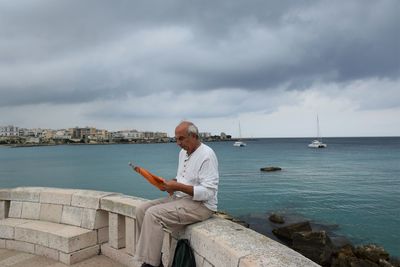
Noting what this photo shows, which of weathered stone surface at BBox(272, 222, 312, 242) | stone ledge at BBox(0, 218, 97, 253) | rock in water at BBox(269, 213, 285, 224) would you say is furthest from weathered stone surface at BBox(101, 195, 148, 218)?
rock in water at BBox(269, 213, 285, 224)

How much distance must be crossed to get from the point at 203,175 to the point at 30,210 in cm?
354

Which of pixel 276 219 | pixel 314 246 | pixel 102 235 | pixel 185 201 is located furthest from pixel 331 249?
pixel 185 201

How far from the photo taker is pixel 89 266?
13.7 feet

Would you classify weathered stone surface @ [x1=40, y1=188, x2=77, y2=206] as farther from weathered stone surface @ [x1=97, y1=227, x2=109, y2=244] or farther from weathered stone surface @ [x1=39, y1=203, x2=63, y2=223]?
weathered stone surface @ [x1=97, y1=227, x2=109, y2=244]

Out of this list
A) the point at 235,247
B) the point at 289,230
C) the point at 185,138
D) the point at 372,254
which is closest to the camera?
the point at 235,247

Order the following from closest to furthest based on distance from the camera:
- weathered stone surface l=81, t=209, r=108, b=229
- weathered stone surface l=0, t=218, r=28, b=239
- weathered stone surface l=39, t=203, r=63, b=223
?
weathered stone surface l=81, t=209, r=108, b=229
weathered stone surface l=0, t=218, r=28, b=239
weathered stone surface l=39, t=203, r=63, b=223

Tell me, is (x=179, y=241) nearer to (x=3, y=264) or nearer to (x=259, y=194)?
(x=3, y=264)

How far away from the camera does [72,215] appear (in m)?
4.73

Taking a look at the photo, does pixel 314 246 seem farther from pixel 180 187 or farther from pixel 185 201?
pixel 180 187

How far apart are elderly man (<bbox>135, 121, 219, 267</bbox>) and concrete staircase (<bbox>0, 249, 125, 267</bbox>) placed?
1.28m

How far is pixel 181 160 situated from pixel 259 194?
23.4 m

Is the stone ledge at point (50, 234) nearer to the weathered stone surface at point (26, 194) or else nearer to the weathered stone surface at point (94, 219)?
the weathered stone surface at point (94, 219)

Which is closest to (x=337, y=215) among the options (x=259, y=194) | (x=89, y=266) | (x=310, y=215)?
(x=310, y=215)

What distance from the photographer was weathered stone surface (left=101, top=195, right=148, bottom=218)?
3.95 meters
